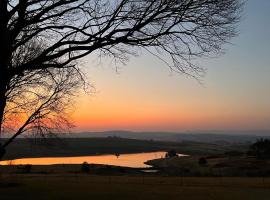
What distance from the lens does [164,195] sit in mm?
27484

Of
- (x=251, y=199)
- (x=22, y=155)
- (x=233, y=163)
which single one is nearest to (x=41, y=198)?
(x=251, y=199)

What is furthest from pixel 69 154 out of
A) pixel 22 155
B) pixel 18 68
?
pixel 18 68

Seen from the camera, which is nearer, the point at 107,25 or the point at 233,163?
the point at 107,25

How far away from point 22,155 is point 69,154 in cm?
2369

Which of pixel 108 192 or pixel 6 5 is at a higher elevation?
pixel 6 5

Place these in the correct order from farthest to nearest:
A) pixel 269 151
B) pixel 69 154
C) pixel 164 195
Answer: pixel 69 154 < pixel 269 151 < pixel 164 195

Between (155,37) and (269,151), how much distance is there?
86920mm

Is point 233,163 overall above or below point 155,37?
below

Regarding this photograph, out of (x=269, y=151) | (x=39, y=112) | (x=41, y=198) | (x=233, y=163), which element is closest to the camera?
(x=41, y=198)

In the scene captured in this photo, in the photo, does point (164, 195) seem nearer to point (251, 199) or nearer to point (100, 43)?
point (251, 199)

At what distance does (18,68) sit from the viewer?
48.4 ft

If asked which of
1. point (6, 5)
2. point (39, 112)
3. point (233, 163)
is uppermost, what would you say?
point (6, 5)

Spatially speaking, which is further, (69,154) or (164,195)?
(69,154)

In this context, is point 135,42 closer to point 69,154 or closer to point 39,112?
point 39,112
